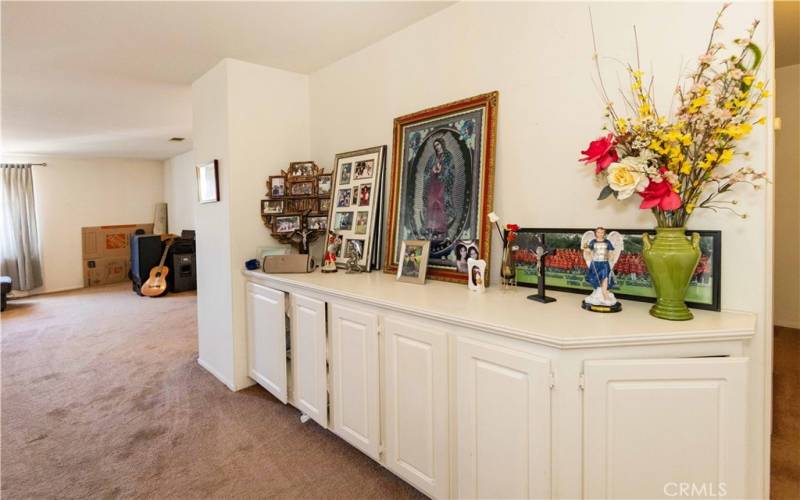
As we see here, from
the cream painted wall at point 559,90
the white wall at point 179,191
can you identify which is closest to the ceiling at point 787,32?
the cream painted wall at point 559,90

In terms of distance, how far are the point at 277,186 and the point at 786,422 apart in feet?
10.9

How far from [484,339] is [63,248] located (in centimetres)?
808

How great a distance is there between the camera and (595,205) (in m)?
1.69

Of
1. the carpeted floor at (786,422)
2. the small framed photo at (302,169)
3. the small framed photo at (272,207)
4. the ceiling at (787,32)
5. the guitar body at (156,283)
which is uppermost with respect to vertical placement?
the ceiling at (787,32)

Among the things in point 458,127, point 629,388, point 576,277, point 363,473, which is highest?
point 458,127

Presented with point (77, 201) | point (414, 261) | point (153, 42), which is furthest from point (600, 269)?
point (77, 201)

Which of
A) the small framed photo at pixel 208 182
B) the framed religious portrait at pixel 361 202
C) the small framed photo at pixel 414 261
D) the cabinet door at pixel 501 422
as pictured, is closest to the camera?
the cabinet door at pixel 501 422

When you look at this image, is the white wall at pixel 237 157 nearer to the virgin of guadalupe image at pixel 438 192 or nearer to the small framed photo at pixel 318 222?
the small framed photo at pixel 318 222

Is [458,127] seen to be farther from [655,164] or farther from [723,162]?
[723,162]

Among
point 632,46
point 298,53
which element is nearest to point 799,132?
point 632,46

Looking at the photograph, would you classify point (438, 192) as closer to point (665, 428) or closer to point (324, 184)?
point (324, 184)

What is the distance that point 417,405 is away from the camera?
164 cm

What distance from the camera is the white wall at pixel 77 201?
6.68 meters

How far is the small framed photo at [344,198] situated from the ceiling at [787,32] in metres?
3.00
